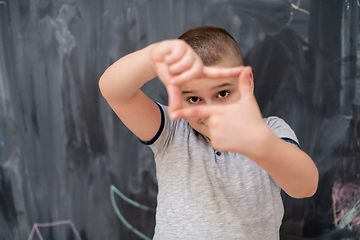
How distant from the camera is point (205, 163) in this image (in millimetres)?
657

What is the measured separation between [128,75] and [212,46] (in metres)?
0.18

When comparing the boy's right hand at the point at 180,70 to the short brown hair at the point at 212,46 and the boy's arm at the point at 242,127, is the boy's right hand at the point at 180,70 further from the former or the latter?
the short brown hair at the point at 212,46

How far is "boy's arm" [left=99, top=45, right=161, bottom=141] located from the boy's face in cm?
8

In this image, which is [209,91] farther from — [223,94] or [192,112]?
[192,112]

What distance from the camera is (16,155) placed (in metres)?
1.04

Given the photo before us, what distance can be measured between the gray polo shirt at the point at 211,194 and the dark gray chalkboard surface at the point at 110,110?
0.32 meters

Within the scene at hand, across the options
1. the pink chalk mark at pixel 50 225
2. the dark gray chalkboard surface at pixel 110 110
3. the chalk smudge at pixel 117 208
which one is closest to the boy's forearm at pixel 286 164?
the dark gray chalkboard surface at pixel 110 110

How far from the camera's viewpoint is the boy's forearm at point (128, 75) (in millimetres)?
505

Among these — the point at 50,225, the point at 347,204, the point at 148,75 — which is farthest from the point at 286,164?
the point at 50,225

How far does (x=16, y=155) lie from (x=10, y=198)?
17 cm

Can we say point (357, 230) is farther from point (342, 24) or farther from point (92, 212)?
point (92, 212)

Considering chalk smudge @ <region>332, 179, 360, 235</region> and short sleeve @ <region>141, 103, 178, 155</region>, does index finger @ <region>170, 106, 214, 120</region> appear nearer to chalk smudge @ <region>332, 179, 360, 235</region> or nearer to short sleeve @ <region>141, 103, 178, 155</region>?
short sleeve @ <region>141, 103, 178, 155</region>

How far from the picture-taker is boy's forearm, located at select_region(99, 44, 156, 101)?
1.66 feet

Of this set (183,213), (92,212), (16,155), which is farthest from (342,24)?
(16,155)
